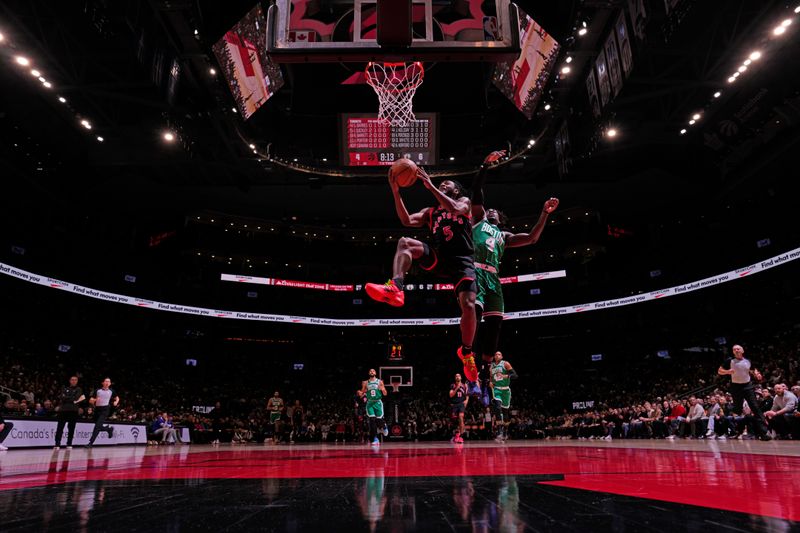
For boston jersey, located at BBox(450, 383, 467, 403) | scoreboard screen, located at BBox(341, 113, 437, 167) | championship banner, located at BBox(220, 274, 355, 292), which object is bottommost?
boston jersey, located at BBox(450, 383, 467, 403)

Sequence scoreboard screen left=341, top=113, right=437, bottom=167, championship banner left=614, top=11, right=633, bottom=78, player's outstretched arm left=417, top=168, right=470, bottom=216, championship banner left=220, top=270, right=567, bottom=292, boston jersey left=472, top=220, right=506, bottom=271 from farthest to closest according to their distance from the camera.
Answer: championship banner left=220, top=270, right=567, bottom=292, scoreboard screen left=341, top=113, right=437, bottom=167, championship banner left=614, top=11, right=633, bottom=78, boston jersey left=472, top=220, right=506, bottom=271, player's outstretched arm left=417, top=168, right=470, bottom=216

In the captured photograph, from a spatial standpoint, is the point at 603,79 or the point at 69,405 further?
the point at 603,79

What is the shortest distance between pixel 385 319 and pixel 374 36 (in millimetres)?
23933

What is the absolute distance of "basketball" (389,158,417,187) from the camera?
15.3 ft

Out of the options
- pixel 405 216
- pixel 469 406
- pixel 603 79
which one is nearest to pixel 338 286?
pixel 469 406

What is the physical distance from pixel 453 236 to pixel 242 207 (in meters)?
24.5

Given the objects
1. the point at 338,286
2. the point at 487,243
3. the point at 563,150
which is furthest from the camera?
the point at 338,286

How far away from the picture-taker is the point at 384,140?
50.0ft

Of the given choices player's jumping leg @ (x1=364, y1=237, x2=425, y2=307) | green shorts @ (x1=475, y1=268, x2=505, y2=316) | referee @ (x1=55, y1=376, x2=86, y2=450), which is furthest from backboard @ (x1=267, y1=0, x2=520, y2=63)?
referee @ (x1=55, y1=376, x2=86, y2=450)

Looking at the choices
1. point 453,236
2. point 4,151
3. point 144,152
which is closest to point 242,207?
point 144,152

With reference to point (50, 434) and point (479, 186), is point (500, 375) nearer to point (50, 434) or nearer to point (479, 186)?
point (479, 186)

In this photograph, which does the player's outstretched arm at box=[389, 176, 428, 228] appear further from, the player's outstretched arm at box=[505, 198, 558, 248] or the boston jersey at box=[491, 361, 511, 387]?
the boston jersey at box=[491, 361, 511, 387]

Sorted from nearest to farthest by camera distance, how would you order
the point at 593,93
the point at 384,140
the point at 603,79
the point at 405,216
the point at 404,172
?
the point at 404,172
the point at 405,216
the point at 603,79
the point at 593,93
the point at 384,140

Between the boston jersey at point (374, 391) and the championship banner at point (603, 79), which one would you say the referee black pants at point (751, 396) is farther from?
the boston jersey at point (374, 391)
